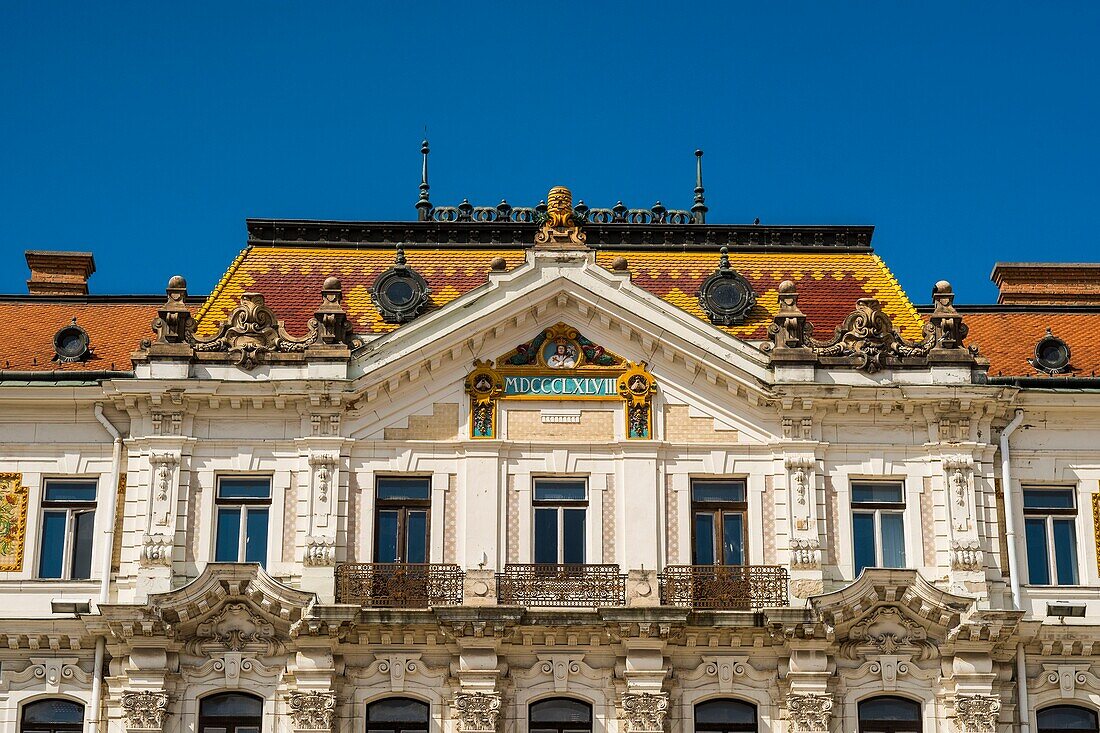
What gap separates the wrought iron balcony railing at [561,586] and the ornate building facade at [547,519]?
0.19 feet

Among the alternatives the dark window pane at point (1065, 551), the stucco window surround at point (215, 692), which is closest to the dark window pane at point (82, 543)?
the stucco window surround at point (215, 692)

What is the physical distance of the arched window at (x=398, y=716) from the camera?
37.8 meters

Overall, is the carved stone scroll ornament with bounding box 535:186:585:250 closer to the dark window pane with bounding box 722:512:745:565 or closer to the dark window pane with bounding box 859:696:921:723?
the dark window pane with bounding box 722:512:745:565

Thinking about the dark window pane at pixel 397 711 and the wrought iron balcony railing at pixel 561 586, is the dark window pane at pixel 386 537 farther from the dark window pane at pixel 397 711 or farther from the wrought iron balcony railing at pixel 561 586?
the dark window pane at pixel 397 711

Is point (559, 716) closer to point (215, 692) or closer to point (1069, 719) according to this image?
point (215, 692)

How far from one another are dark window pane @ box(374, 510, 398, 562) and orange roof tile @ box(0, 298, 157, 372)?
21.0 feet

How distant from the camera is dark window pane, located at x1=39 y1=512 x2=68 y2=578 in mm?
39125

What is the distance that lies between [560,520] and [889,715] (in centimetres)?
728

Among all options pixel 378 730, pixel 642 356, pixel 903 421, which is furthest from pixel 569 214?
pixel 378 730

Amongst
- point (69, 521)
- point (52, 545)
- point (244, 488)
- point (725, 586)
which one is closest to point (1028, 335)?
point (725, 586)

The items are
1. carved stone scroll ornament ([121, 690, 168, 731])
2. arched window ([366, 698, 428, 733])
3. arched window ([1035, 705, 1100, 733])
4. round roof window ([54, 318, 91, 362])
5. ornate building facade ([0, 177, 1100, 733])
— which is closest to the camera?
carved stone scroll ornament ([121, 690, 168, 731])

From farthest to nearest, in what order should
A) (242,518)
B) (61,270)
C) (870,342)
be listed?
(61,270) < (870,342) < (242,518)

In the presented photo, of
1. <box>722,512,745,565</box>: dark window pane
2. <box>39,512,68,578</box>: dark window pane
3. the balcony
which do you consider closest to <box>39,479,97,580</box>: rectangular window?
<box>39,512,68,578</box>: dark window pane

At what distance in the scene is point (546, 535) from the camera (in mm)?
39219
